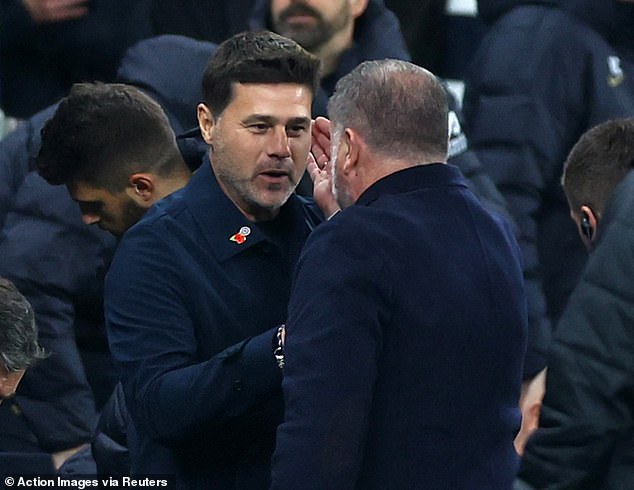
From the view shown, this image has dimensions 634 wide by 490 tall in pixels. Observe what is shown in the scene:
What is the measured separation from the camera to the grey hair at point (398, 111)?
354 centimetres

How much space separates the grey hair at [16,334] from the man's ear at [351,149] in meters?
0.95

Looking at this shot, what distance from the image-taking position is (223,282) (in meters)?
3.88

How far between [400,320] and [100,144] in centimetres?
119

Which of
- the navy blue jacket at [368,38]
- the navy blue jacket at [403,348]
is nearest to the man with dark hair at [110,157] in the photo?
the navy blue jacket at [403,348]

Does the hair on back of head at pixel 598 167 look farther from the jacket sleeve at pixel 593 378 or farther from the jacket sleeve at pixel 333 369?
the jacket sleeve at pixel 333 369

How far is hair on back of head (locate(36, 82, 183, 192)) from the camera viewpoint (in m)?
4.37

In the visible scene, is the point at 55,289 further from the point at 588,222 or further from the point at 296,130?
the point at 588,222

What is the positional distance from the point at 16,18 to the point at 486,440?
2.93m

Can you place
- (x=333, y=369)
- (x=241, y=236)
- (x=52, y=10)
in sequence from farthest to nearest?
1. (x=52, y=10)
2. (x=241, y=236)
3. (x=333, y=369)

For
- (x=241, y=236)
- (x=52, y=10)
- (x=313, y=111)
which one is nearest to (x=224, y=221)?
(x=241, y=236)

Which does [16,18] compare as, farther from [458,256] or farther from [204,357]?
[458,256]

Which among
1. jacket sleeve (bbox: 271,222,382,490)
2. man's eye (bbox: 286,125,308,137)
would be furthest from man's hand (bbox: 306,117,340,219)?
jacket sleeve (bbox: 271,222,382,490)

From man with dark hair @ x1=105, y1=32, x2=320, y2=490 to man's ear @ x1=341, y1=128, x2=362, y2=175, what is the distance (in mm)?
356

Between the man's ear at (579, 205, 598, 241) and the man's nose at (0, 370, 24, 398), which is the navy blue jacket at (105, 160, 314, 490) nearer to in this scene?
the man's nose at (0, 370, 24, 398)
